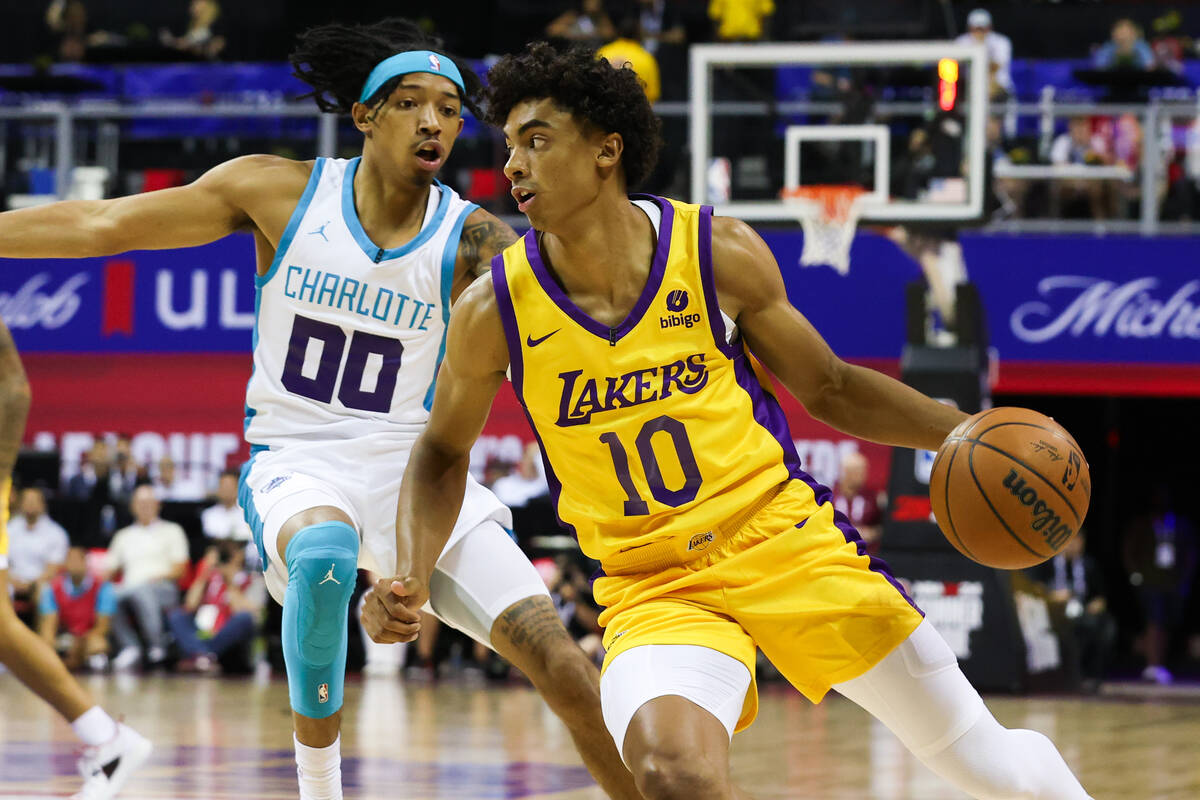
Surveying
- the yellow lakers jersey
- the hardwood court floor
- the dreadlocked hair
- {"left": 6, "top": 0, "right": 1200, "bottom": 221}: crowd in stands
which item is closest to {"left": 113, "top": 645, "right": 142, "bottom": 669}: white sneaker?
the hardwood court floor

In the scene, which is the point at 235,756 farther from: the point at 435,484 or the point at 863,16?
the point at 863,16

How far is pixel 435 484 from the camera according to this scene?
373 cm

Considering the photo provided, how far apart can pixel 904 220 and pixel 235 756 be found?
544cm

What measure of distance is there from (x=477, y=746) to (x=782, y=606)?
457 cm

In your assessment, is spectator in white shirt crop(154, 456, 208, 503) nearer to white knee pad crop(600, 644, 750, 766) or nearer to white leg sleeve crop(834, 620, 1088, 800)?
white knee pad crop(600, 644, 750, 766)

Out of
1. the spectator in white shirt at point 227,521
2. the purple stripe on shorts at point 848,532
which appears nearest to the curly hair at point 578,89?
the purple stripe on shorts at point 848,532

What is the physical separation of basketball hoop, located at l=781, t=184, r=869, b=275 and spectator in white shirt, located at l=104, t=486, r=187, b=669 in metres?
5.18

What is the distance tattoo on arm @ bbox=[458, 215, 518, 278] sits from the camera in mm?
4535

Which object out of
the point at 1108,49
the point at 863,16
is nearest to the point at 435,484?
the point at 863,16

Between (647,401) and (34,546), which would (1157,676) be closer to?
(34,546)

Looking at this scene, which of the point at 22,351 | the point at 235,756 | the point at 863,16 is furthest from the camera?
the point at 22,351

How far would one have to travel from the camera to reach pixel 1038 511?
3459mm

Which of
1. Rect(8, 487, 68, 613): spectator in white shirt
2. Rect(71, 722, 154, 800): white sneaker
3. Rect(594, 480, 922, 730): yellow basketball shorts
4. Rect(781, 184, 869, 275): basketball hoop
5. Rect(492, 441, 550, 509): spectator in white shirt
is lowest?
Rect(8, 487, 68, 613): spectator in white shirt

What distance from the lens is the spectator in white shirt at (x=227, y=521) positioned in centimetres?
1205
